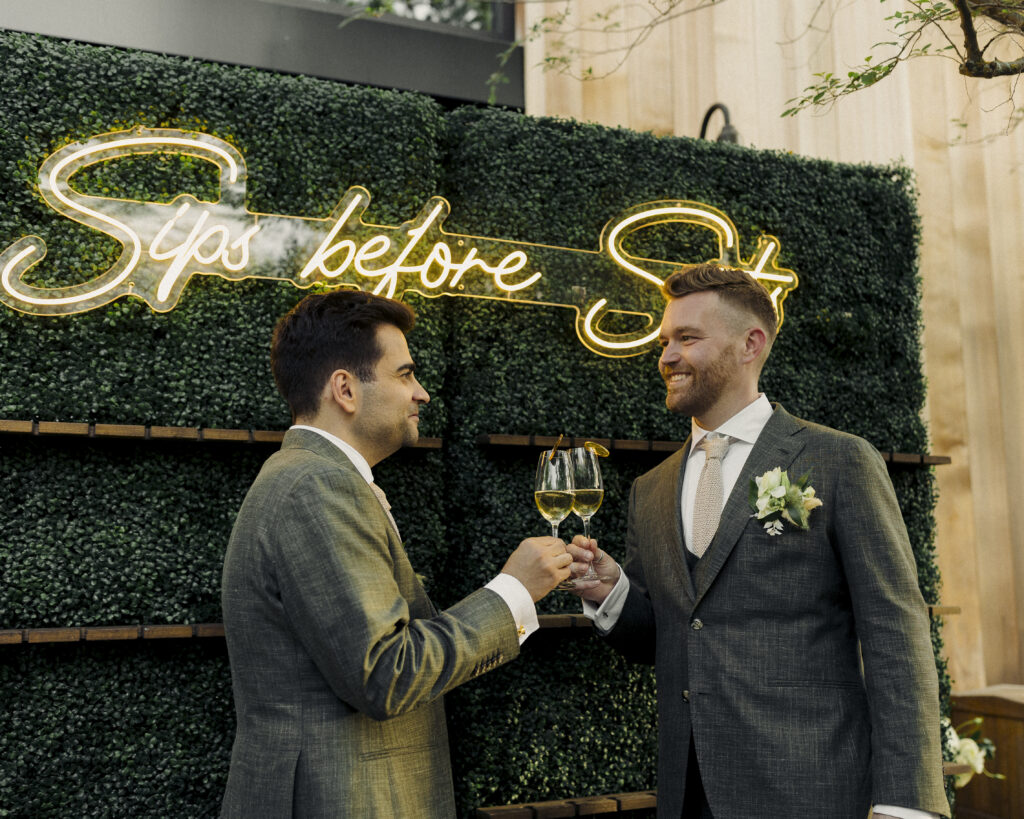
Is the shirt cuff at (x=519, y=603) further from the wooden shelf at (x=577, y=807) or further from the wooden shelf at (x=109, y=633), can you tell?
the wooden shelf at (x=577, y=807)

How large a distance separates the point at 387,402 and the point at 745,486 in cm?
89

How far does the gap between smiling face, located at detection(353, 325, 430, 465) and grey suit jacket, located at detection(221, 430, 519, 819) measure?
0.19 meters

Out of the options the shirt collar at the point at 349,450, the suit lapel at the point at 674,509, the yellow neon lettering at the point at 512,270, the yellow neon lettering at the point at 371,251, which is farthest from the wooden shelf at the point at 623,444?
the shirt collar at the point at 349,450

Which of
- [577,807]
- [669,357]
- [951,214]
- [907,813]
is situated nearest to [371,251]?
[669,357]

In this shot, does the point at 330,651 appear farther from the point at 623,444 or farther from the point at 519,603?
the point at 623,444

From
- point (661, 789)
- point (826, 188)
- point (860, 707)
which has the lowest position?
point (661, 789)

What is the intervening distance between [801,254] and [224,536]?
8.64 ft

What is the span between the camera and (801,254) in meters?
4.10

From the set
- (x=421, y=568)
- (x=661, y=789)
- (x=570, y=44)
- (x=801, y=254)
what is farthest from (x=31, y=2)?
(x=661, y=789)

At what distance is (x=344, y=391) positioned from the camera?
6.81 ft

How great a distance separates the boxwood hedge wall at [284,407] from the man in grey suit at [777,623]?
1140 millimetres

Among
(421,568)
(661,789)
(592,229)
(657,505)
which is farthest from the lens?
(592,229)

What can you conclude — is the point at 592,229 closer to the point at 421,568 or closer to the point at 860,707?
the point at 421,568

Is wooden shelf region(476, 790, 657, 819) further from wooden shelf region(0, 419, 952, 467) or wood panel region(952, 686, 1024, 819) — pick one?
wood panel region(952, 686, 1024, 819)
